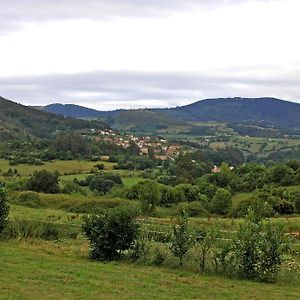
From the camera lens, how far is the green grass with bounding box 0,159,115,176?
104938 mm

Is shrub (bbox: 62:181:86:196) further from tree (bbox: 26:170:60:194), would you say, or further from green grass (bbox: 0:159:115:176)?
green grass (bbox: 0:159:115:176)

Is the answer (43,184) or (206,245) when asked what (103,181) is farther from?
(206,245)

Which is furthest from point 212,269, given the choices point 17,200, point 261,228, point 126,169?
point 126,169

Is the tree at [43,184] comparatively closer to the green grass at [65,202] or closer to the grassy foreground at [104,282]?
the green grass at [65,202]

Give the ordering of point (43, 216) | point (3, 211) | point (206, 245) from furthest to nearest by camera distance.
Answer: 1. point (43, 216)
2. point (3, 211)
3. point (206, 245)

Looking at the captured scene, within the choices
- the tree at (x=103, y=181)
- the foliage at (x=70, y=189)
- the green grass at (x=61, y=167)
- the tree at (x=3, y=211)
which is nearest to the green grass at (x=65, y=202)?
the foliage at (x=70, y=189)

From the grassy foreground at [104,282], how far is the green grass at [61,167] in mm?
80672

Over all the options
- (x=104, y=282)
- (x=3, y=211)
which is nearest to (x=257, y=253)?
(x=104, y=282)

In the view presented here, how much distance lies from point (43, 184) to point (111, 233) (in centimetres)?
4783

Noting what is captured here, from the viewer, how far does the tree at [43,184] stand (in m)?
69.9

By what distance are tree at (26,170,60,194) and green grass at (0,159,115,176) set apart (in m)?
30.0

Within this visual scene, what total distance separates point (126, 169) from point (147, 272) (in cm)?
9343

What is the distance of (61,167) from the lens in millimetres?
110812

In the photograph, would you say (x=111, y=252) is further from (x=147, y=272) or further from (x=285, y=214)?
(x=285, y=214)
